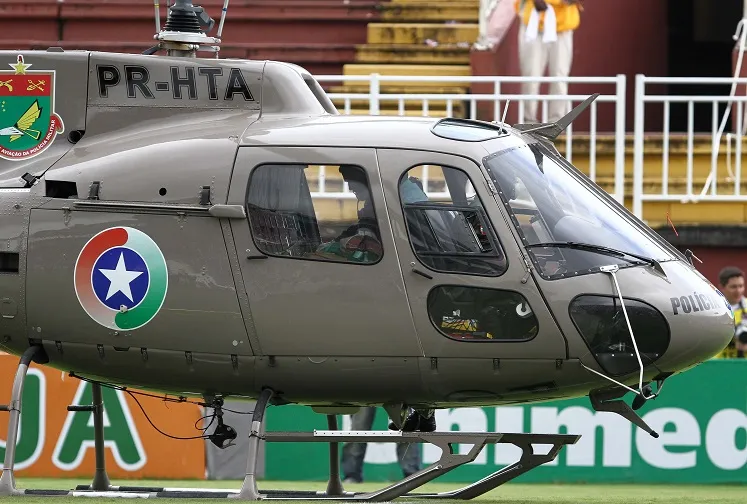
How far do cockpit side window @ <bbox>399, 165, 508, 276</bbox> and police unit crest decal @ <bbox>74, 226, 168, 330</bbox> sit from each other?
1490 mm

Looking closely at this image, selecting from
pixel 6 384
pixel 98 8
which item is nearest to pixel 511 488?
pixel 6 384

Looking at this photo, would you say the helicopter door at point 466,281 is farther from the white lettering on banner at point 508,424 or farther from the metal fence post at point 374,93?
the metal fence post at point 374,93

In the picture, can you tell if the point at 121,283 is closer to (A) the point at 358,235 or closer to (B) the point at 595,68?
(A) the point at 358,235

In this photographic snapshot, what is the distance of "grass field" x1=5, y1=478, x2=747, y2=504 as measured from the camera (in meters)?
11.4

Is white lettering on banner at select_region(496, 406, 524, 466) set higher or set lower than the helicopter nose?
lower

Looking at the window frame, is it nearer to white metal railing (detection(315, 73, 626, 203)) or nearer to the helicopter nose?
the helicopter nose

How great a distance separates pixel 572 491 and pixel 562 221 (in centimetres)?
467

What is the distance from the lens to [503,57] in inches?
738

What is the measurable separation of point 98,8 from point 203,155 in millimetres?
12385

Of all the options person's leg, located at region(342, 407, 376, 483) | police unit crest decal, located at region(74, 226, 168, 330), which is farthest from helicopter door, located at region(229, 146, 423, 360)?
person's leg, located at region(342, 407, 376, 483)

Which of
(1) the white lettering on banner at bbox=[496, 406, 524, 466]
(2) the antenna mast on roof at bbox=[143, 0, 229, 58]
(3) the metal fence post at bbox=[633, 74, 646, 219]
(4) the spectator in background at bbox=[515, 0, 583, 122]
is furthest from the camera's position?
(4) the spectator in background at bbox=[515, 0, 583, 122]

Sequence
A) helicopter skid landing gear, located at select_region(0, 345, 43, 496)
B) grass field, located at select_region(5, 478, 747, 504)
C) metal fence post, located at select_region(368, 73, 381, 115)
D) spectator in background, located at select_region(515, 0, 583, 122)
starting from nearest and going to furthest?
helicopter skid landing gear, located at select_region(0, 345, 43, 496), grass field, located at select_region(5, 478, 747, 504), metal fence post, located at select_region(368, 73, 381, 115), spectator in background, located at select_region(515, 0, 583, 122)

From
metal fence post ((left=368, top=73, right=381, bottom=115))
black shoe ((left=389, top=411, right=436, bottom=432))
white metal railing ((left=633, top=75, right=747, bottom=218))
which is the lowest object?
black shoe ((left=389, top=411, right=436, bottom=432))

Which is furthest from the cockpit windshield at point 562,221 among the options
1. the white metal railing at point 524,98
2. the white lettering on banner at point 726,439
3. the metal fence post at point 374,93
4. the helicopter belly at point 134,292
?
the metal fence post at point 374,93
